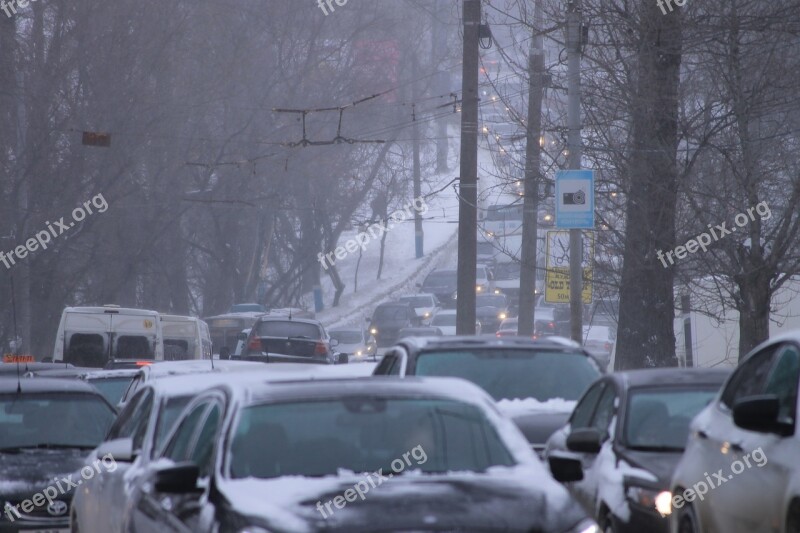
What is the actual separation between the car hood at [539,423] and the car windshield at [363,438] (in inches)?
175

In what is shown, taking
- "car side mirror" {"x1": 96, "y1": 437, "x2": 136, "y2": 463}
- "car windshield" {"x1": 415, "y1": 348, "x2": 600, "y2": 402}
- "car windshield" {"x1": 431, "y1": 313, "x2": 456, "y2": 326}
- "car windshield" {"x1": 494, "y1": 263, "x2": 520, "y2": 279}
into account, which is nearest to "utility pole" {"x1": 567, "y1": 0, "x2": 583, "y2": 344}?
"car windshield" {"x1": 415, "y1": 348, "x2": 600, "y2": 402}

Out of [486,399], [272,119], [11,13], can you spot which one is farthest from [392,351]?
[272,119]

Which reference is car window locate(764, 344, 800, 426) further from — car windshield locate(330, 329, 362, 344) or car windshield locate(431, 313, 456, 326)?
car windshield locate(431, 313, 456, 326)

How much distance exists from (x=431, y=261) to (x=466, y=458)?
76078 mm

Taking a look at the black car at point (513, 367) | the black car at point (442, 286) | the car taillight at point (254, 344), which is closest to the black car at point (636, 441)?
the black car at point (513, 367)

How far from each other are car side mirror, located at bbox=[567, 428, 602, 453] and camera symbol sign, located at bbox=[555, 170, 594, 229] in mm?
8509

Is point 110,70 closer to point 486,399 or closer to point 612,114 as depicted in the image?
point 612,114

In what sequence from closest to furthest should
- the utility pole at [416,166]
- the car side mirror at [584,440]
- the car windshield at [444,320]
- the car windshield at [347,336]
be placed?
the car side mirror at [584,440] < the car windshield at [347,336] < the car windshield at [444,320] < the utility pole at [416,166]

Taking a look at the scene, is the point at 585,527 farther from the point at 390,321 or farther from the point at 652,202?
the point at 390,321

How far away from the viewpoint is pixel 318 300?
67125 millimetres

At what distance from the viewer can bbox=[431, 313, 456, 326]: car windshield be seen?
4862 centimetres

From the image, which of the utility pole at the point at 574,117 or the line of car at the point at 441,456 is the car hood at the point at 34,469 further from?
the utility pole at the point at 574,117

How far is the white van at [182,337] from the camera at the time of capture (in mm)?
31141

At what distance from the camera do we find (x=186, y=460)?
277 inches
